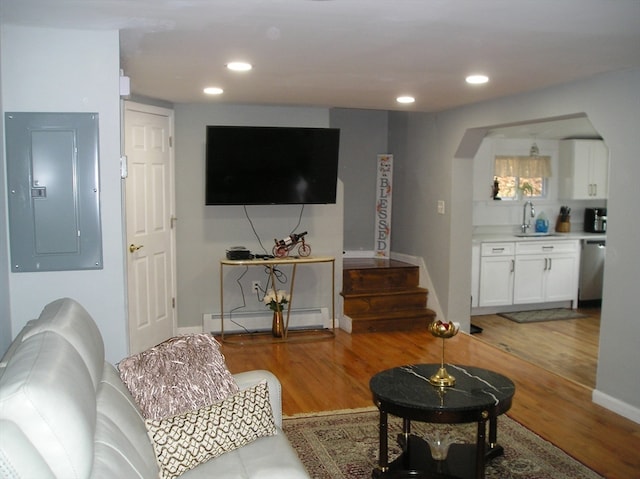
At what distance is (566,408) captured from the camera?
13.5 ft

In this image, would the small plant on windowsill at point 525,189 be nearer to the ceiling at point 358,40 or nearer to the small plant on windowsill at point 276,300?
the ceiling at point 358,40

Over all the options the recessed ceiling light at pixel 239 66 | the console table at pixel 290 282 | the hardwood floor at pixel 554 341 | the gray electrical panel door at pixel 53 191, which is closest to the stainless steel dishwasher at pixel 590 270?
the hardwood floor at pixel 554 341

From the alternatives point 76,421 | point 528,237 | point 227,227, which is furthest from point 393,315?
point 76,421

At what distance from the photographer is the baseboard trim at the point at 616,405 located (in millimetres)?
3877

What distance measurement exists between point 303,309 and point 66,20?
4.15 m

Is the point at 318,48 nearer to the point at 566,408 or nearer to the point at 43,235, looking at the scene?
the point at 43,235

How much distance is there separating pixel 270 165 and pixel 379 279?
1.78 metres

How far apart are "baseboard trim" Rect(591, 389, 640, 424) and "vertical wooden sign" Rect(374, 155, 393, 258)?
3411mm

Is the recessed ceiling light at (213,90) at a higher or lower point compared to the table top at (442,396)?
higher

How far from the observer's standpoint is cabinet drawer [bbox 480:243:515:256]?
6938 millimetres

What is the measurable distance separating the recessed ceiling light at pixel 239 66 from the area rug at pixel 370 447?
2.26 meters

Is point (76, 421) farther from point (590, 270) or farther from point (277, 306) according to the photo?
point (590, 270)

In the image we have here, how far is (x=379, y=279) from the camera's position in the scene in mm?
6527

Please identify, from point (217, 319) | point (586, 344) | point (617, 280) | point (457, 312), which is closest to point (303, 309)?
point (217, 319)
